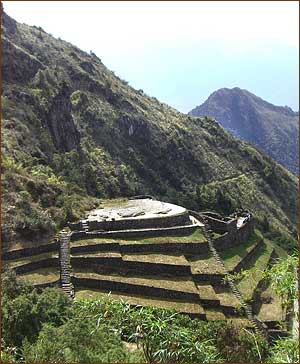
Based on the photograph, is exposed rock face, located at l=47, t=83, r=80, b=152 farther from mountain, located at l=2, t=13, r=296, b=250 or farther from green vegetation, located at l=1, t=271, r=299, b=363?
green vegetation, located at l=1, t=271, r=299, b=363

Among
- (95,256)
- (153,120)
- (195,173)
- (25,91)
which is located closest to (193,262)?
(95,256)

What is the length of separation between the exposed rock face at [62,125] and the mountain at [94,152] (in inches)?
5.0

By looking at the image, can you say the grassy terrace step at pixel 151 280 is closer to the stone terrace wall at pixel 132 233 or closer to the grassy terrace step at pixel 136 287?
the grassy terrace step at pixel 136 287

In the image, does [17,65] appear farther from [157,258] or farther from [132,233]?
[157,258]

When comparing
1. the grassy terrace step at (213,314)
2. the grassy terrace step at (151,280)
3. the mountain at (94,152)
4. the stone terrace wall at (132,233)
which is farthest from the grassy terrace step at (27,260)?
the grassy terrace step at (213,314)

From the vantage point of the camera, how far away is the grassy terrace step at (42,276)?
23.1 meters

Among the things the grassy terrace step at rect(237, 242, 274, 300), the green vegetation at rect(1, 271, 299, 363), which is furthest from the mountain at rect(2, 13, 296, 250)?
the grassy terrace step at rect(237, 242, 274, 300)

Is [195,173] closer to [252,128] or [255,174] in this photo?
[255,174]

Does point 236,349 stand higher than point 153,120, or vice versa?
point 153,120

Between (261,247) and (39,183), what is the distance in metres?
16.6

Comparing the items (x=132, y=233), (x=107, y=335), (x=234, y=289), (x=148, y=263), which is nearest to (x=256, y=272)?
(x=234, y=289)

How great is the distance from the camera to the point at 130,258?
2623 cm

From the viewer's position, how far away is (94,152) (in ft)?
193

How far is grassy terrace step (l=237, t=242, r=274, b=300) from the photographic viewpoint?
2754 centimetres
